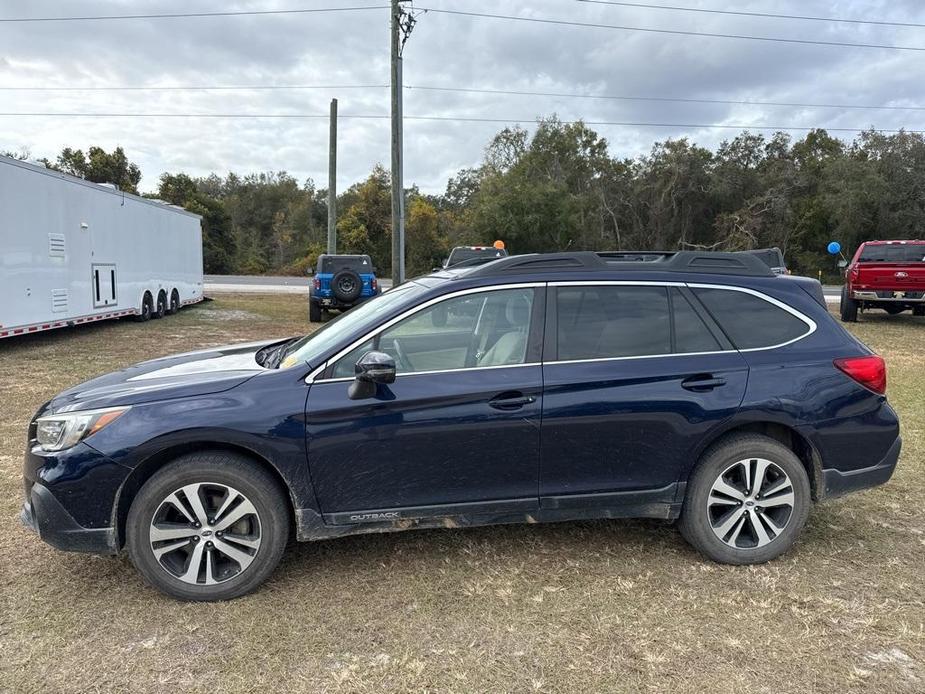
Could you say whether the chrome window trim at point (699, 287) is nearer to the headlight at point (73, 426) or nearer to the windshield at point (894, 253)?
the headlight at point (73, 426)

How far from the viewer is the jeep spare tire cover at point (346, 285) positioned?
52.7ft

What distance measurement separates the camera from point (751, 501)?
3609 millimetres

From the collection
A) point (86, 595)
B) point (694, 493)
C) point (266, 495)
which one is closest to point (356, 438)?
point (266, 495)

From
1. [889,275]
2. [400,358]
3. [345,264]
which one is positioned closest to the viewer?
[400,358]

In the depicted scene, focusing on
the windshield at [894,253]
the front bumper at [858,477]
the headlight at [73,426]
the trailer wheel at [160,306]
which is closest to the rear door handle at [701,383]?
the front bumper at [858,477]

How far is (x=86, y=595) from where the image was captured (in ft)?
10.8

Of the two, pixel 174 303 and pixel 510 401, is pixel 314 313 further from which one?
pixel 510 401

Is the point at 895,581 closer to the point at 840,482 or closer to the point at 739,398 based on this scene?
the point at 840,482

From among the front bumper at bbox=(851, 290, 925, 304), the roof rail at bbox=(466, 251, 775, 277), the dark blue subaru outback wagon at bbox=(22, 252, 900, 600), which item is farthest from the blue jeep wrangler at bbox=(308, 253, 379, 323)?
the roof rail at bbox=(466, 251, 775, 277)

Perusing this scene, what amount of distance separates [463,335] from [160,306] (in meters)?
15.0

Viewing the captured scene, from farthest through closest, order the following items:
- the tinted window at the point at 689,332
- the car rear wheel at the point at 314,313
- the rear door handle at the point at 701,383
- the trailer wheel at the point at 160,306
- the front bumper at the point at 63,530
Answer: the car rear wheel at the point at 314,313 < the trailer wheel at the point at 160,306 < the tinted window at the point at 689,332 < the rear door handle at the point at 701,383 < the front bumper at the point at 63,530

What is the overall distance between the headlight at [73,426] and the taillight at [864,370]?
12.3 ft

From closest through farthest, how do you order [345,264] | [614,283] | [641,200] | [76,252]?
[614,283] → [76,252] → [345,264] → [641,200]

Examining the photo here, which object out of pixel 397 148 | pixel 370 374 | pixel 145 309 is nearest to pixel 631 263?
pixel 370 374
